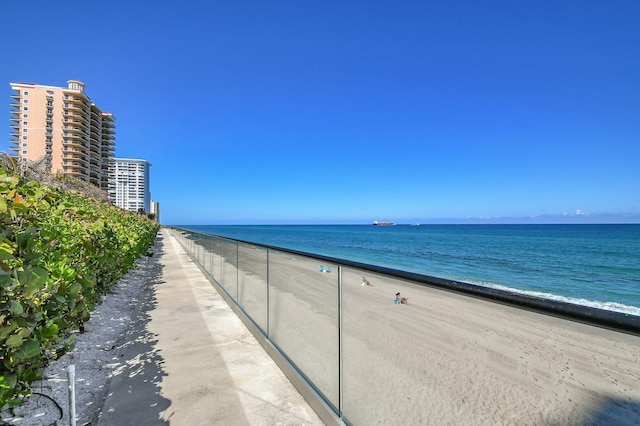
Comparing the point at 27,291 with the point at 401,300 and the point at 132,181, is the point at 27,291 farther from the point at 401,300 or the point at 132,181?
the point at 132,181

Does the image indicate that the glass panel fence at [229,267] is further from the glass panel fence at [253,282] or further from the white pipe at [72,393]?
the white pipe at [72,393]

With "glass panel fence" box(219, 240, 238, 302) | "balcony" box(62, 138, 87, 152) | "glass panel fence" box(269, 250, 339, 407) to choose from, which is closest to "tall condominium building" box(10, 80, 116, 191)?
"balcony" box(62, 138, 87, 152)

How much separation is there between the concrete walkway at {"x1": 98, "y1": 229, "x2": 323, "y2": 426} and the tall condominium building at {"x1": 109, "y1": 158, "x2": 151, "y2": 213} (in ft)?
382

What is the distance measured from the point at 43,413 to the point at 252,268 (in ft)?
7.21

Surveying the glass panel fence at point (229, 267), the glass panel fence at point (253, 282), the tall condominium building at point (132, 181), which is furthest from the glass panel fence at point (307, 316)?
the tall condominium building at point (132, 181)

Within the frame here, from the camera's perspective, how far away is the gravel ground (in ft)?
6.68

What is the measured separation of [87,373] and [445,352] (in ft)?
9.90

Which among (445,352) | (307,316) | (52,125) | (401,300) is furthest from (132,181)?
(445,352)

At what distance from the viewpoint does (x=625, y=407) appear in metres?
0.77

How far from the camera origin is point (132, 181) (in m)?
113

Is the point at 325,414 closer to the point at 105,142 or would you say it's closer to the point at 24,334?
the point at 24,334

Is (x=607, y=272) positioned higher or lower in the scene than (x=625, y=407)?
lower

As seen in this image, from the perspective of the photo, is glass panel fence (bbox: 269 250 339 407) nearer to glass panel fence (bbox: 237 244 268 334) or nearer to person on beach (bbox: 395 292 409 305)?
glass panel fence (bbox: 237 244 268 334)

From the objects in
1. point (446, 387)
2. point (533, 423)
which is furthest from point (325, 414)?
point (533, 423)
